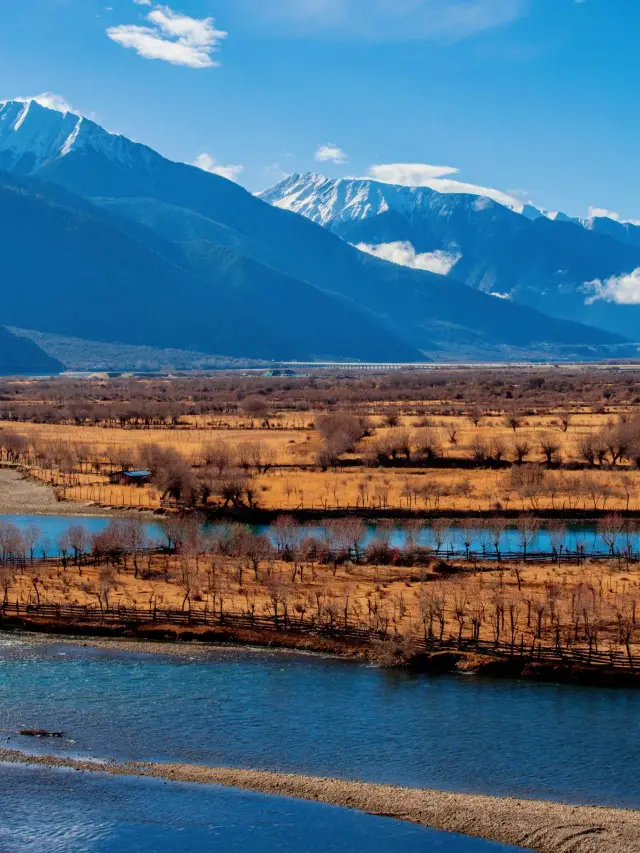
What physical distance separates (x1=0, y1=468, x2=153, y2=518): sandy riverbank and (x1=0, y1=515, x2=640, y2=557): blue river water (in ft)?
5.20

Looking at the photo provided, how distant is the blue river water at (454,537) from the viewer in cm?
6444

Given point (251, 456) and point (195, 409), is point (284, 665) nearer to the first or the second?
point (251, 456)

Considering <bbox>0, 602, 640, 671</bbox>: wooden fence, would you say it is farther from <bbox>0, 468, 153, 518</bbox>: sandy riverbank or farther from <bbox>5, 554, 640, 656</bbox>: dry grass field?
<bbox>0, 468, 153, 518</bbox>: sandy riverbank

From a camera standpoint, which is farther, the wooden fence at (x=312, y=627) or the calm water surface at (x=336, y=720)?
the wooden fence at (x=312, y=627)

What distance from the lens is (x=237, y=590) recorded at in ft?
176

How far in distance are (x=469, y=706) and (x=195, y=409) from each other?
12597cm

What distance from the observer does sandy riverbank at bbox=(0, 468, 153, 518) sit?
78.6 meters

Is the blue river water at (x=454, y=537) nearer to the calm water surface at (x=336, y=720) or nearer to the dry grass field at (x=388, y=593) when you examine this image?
the dry grass field at (x=388, y=593)

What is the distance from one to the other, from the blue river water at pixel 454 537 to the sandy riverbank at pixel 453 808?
93.7 feet

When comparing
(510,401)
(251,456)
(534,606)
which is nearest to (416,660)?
(534,606)

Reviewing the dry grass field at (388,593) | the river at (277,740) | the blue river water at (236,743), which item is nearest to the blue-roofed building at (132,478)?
the dry grass field at (388,593)

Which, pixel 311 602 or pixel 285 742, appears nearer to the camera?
pixel 285 742

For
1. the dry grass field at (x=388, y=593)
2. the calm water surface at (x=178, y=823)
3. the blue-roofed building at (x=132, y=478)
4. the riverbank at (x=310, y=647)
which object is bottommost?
the calm water surface at (x=178, y=823)

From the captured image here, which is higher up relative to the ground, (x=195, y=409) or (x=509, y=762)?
(x=195, y=409)
